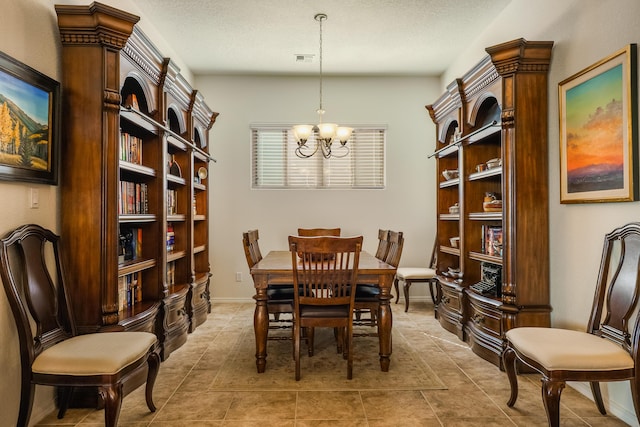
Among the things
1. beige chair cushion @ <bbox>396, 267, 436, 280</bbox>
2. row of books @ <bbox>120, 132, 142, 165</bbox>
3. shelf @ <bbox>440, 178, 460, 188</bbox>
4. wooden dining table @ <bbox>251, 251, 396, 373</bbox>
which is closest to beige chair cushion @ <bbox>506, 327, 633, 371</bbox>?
wooden dining table @ <bbox>251, 251, 396, 373</bbox>

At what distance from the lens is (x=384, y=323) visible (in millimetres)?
2848

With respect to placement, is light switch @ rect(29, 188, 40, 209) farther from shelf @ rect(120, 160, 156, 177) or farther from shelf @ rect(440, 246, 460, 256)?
shelf @ rect(440, 246, 460, 256)

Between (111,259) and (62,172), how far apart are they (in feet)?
2.00

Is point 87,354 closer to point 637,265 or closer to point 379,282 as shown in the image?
point 379,282

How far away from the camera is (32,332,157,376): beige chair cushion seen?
1868 millimetres

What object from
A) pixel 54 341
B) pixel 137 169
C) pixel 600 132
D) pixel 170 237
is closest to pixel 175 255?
pixel 170 237

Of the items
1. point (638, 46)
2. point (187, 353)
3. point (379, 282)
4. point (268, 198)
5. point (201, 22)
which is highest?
point (201, 22)

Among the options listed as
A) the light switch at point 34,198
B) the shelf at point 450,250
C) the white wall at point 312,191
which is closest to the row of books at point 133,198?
the light switch at point 34,198

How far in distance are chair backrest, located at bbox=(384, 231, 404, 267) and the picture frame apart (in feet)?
7.95

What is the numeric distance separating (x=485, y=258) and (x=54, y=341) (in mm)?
3144

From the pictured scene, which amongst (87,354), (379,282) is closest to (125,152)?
(87,354)

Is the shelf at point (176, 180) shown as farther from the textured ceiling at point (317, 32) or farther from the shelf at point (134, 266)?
the textured ceiling at point (317, 32)

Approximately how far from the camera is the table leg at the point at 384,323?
2.85 m

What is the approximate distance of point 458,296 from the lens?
3719 mm
